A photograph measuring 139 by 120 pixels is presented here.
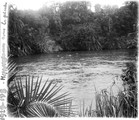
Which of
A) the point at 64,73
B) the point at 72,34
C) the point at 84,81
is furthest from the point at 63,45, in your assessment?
the point at 84,81

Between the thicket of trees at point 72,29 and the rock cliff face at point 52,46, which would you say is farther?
the rock cliff face at point 52,46

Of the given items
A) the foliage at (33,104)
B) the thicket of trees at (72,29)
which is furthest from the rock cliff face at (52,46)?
the foliage at (33,104)

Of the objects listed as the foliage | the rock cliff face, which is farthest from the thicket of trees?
the foliage

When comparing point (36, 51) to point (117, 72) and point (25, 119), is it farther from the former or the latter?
point (25, 119)

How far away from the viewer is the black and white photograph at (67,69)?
9.63ft

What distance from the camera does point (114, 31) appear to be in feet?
104

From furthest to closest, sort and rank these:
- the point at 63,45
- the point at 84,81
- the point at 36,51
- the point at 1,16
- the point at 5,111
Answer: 1. the point at 63,45
2. the point at 36,51
3. the point at 84,81
4. the point at 1,16
5. the point at 5,111

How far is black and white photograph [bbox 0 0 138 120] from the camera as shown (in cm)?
294

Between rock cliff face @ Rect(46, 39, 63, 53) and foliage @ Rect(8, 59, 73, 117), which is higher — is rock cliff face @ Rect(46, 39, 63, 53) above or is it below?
below

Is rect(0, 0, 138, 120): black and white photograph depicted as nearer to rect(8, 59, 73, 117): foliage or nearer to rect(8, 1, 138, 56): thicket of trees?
rect(8, 59, 73, 117): foliage

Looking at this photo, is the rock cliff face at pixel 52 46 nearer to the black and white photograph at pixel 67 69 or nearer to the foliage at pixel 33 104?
the black and white photograph at pixel 67 69

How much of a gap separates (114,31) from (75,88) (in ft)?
64.5

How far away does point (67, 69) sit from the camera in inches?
790

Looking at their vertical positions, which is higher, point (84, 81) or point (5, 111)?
point (5, 111)
